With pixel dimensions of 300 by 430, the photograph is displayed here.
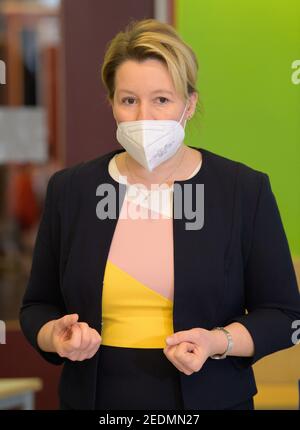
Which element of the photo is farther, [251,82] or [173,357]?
[251,82]

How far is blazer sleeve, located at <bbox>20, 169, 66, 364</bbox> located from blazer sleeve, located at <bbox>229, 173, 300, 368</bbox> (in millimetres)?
338

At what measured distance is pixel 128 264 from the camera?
1.24m

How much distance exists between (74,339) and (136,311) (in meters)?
0.13

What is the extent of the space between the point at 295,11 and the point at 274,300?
2.97 feet

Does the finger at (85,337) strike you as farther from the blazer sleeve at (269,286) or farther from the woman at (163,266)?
the blazer sleeve at (269,286)

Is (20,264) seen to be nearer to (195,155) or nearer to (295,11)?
(295,11)

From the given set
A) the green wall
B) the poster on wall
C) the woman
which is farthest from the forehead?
the poster on wall

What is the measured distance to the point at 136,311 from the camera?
1219mm

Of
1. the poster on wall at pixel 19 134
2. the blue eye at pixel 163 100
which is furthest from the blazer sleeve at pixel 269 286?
the poster on wall at pixel 19 134

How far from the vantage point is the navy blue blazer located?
3.97 ft

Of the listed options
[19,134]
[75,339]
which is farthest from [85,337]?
[19,134]

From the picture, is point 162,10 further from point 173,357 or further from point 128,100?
point 173,357

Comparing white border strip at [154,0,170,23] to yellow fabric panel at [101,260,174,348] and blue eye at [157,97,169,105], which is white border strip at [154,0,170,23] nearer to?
blue eye at [157,97,169,105]
